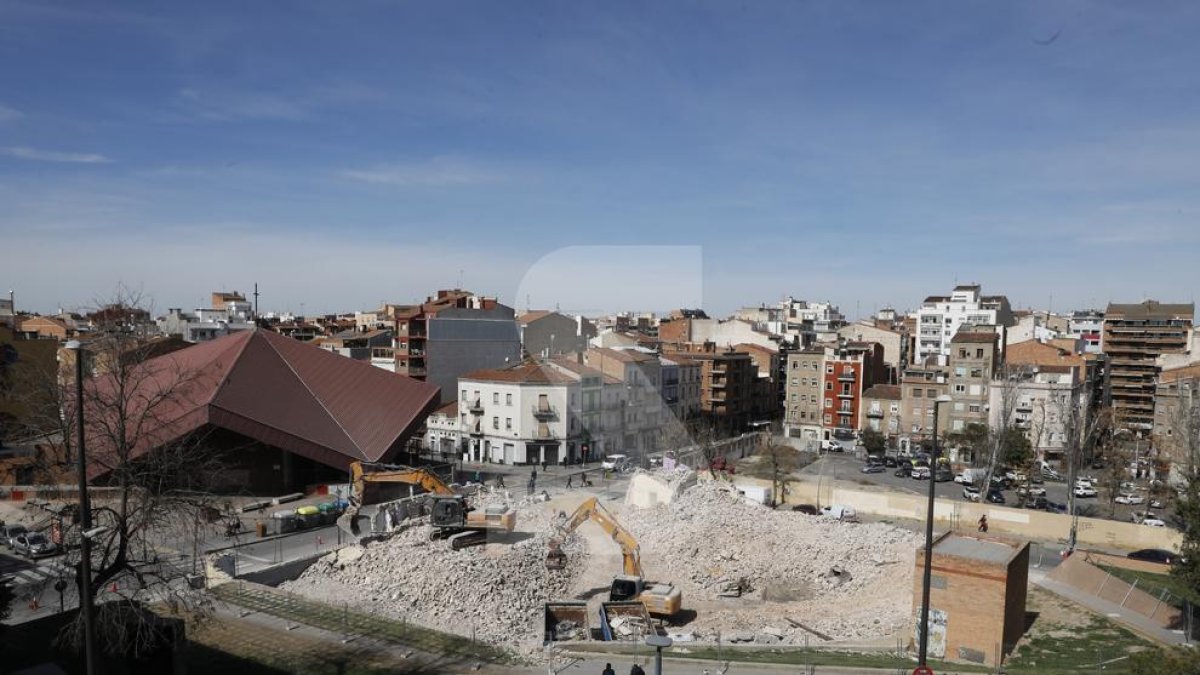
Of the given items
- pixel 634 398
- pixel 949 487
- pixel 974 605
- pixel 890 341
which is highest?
pixel 890 341

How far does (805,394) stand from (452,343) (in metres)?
20.8

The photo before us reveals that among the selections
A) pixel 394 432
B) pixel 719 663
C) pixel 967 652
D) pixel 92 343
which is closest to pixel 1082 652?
pixel 967 652

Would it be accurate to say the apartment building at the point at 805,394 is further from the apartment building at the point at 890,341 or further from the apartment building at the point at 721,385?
the apartment building at the point at 890,341

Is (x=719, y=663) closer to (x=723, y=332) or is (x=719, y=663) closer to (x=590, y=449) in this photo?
(x=590, y=449)

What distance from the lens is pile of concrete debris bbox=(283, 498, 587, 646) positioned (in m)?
15.1

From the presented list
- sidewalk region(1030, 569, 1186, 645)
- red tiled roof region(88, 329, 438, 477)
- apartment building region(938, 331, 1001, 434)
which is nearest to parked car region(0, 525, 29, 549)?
red tiled roof region(88, 329, 438, 477)

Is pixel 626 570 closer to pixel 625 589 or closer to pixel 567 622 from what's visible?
pixel 625 589

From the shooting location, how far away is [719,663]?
11.1 m

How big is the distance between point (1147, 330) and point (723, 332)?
27.1m

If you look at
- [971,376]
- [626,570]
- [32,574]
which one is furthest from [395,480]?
[971,376]

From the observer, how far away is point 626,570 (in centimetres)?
1730

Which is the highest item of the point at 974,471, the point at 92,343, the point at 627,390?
the point at 92,343

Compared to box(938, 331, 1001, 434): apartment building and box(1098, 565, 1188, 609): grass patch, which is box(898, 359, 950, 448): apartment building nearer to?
box(938, 331, 1001, 434): apartment building

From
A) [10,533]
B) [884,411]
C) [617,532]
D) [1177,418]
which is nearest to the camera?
[617,532]
